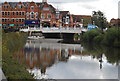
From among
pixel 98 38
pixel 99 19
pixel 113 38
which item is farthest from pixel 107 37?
pixel 99 19

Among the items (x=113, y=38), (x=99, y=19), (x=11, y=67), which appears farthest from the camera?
(x=99, y=19)

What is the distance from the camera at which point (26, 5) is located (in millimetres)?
68438

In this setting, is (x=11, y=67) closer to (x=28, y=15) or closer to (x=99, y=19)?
(x=28, y=15)

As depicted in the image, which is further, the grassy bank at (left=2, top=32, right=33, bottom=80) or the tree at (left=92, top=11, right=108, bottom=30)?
the tree at (left=92, top=11, right=108, bottom=30)

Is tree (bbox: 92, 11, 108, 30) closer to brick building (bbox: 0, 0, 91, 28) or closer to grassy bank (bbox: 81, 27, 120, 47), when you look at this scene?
brick building (bbox: 0, 0, 91, 28)

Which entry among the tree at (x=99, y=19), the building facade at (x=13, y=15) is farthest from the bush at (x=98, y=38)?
the tree at (x=99, y=19)

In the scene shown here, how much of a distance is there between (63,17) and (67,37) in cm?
1269

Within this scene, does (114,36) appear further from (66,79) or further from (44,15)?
(44,15)

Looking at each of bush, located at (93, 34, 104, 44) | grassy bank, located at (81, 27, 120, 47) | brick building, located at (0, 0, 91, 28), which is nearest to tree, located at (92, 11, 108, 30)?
brick building, located at (0, 0, 91, 28)

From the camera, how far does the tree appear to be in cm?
7586

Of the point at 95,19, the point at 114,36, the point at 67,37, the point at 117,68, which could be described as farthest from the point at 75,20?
the point at 117,68

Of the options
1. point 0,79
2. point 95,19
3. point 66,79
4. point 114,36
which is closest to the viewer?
point 0,79

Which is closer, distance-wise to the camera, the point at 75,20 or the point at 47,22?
the point at 47,22

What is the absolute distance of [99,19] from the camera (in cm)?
8250
